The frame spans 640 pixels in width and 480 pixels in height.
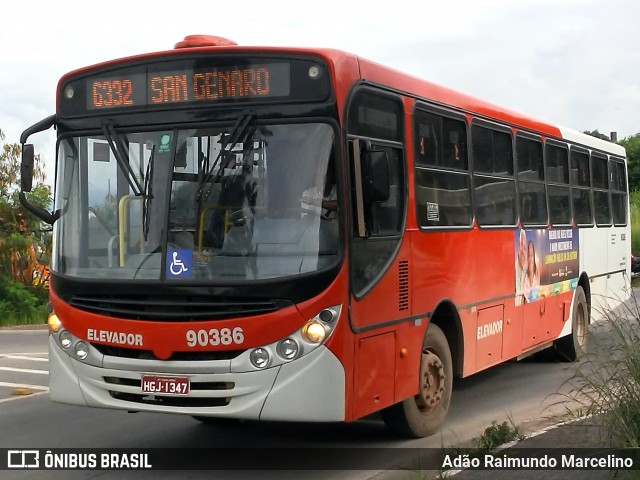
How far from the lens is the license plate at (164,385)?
7082mm

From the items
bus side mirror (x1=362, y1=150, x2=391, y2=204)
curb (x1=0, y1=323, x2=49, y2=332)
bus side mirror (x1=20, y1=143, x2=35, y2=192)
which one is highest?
bus side mirror (x1=20, y1=143, x2=35, y2=192)

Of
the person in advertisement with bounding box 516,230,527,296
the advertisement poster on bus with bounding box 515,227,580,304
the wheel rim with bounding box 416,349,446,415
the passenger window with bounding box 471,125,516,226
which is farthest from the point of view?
the advertisement poster on bus with bounding box 515,227,580,304

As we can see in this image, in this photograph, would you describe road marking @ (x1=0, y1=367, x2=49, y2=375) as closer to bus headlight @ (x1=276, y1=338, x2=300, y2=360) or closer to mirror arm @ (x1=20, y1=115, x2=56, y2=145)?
mirror arm @ (x1=20, y1=115, x2=56, y2=145)

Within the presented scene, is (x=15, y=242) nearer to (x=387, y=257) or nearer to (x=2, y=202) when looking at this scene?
(x=2, y=202)

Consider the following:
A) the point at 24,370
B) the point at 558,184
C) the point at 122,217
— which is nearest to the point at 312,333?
the point at 122,217

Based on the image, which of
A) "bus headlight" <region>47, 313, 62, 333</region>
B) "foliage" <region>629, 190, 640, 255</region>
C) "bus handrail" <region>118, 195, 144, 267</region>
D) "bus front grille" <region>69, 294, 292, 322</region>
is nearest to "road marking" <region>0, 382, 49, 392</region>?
"bus headlight" <region>47, 313, 62, 333</region>

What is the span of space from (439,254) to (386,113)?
1.54 meters

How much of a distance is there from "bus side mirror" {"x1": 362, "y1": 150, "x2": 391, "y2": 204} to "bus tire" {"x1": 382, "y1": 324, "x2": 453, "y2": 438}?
73.6 inches

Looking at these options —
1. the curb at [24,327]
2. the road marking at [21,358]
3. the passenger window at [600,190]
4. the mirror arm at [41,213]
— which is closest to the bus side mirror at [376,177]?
the mirror arm at [41,213]

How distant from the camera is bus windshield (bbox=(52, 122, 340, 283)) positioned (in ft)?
23.1

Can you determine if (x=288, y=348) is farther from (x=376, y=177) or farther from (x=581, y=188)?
(x=581, y=188)

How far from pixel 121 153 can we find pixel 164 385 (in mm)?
1822

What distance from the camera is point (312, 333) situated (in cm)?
691

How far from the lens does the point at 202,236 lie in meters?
7.15
